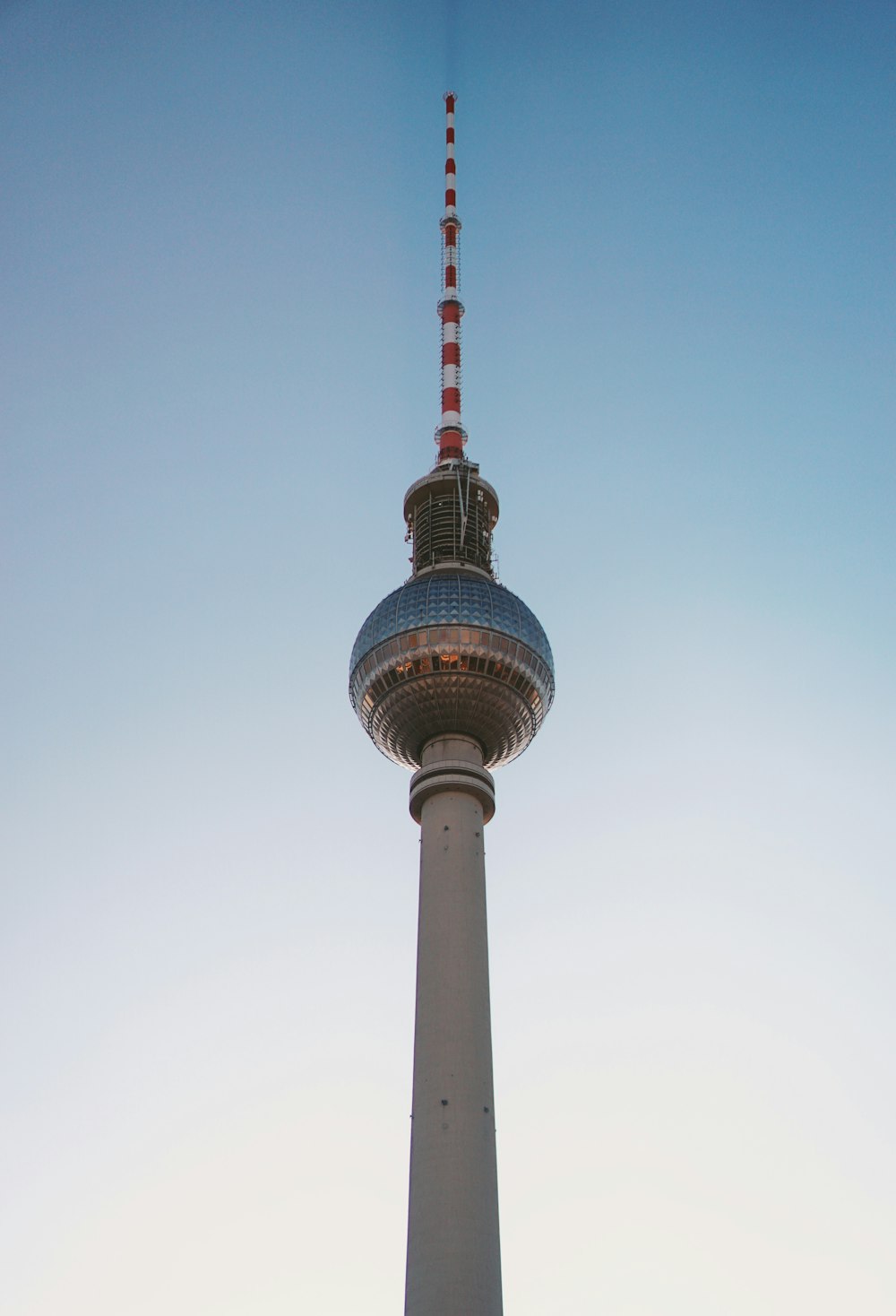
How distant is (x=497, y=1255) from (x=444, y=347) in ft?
165

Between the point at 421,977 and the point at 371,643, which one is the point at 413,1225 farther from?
the point at 371,643

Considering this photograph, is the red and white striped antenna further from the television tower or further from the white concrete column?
the white concrete column

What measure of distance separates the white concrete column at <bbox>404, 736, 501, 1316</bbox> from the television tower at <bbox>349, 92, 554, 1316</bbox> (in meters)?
0.07

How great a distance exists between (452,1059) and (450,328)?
4412 centimetres

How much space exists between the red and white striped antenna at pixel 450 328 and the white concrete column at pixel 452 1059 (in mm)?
20426

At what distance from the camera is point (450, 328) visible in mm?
75688

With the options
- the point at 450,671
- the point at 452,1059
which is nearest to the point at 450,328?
the point at 450,671

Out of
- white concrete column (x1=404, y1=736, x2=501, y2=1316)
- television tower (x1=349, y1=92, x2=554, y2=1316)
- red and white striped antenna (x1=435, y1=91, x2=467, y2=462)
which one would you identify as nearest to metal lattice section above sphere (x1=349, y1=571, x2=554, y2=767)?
television tower (x1=349, y1=92, x2=554, y2=1316)

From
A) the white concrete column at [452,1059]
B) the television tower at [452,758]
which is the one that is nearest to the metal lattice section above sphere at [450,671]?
the television tower at [452,758]

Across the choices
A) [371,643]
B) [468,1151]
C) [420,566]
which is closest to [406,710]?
[371,643]

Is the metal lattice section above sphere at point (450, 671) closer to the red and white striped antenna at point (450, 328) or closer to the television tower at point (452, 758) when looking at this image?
the television tower at point (452, 758)

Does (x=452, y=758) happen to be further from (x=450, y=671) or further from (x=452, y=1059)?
(x=452, y=1059)

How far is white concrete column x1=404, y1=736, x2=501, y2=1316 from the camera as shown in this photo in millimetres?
46062

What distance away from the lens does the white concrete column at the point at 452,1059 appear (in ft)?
151
